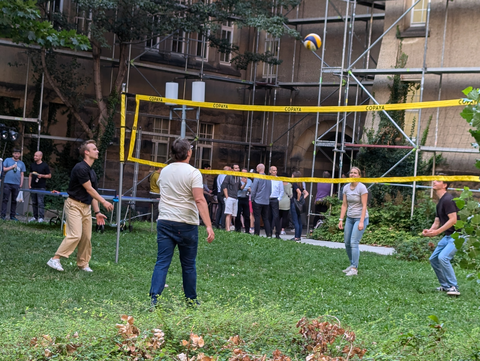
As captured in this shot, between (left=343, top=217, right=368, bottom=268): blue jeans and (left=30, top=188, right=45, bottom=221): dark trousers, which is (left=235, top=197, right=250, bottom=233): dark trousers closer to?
(left=30, top=188, right=45, bottom=221): dark trousers

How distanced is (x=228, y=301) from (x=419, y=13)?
15.2m

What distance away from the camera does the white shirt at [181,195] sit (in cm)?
698

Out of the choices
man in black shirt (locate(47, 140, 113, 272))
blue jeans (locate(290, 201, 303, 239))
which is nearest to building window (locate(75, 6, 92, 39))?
blue jeans (locate(290, 201, 303, 239))

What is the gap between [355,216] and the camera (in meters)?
11.0

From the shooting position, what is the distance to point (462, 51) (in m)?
18.8

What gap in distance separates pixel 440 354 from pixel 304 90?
20.4 m

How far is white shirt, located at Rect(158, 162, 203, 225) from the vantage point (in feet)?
22.9

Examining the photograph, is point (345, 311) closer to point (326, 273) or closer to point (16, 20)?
point (326, 273)

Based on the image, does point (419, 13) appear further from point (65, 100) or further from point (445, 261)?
point (445, 261)

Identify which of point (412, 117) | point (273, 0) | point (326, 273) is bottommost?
point (326, 273)

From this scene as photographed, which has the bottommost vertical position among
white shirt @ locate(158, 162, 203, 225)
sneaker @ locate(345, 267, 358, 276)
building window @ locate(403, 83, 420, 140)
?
sneaker @ locate(345, 267, 358, 276)

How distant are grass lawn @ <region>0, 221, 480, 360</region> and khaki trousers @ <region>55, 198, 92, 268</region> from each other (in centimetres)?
37

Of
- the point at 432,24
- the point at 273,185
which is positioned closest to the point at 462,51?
the point at 432,24

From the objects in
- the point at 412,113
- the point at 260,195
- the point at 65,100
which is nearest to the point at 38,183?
the point at 65,100
